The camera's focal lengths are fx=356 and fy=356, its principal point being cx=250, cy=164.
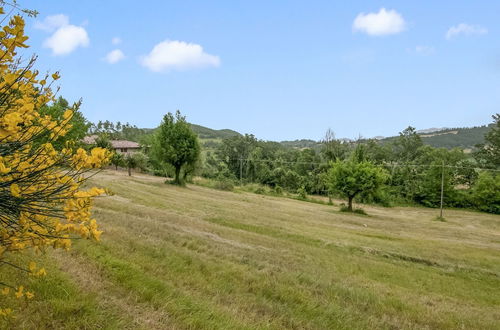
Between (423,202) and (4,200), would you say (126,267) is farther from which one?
(423,202)

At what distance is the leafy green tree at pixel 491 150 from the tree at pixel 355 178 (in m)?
44.8

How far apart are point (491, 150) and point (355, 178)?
160 ft

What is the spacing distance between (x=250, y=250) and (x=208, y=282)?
4.36 metres

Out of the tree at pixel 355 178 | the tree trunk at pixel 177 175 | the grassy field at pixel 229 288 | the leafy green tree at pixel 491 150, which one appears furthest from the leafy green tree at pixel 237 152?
the grassy field at pixel 229 288

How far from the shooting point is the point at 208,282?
6.34m

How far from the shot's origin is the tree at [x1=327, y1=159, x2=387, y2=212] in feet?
122

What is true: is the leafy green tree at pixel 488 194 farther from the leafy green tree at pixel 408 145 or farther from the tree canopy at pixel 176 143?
the tree canopy at pixel 176 143

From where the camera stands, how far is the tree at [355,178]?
3725 cm

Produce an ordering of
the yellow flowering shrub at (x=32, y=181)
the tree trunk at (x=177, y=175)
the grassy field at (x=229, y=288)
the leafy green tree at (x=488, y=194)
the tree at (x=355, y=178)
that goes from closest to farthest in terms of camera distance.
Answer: the yellow flowering shrub at (x=32, y=181), the grassy field at (x=229, y=288), the tree at (x=355, y=178), the tree trunk at (x=177, y=175), the leafy green tree at (x=488, y=194)

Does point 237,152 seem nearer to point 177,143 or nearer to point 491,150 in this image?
point 177,143

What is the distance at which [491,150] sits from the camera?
230 ft

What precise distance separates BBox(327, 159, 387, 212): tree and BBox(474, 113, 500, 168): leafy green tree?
44831mm

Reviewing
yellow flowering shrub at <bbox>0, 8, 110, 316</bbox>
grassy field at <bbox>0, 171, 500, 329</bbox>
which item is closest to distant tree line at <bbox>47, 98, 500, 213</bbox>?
grassy field at <bbox>0, 171, 500, 329</bbox>

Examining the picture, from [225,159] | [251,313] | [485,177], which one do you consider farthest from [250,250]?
[225,159]
